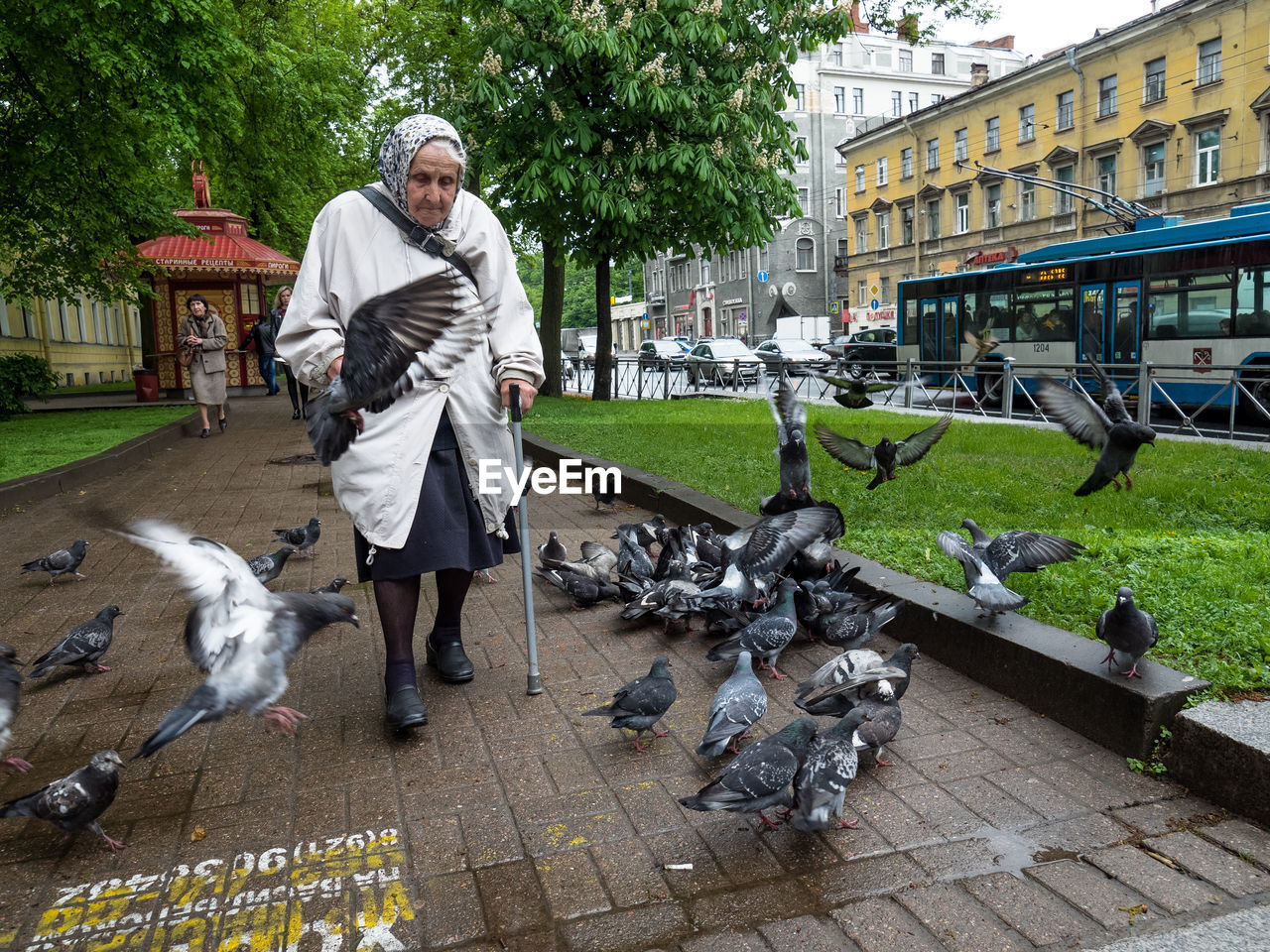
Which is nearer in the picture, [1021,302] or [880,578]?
[880,578]

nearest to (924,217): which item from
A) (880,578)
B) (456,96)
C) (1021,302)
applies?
(1021,302)

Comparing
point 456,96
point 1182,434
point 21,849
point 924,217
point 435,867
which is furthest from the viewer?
point 924,217

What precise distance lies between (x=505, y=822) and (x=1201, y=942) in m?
1.98

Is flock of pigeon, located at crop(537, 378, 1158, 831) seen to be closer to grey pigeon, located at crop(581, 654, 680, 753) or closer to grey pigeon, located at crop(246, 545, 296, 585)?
grey pigeon, located at crop(581, 654, 680, 753)

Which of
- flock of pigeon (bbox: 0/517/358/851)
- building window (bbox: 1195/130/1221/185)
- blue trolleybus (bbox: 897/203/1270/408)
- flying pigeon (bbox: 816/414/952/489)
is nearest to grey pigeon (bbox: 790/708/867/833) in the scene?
flock of pigeon (bbox: 0/517/358/851)

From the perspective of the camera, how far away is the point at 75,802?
9.54 feet

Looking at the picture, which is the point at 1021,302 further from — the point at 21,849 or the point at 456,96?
the point at 21,849

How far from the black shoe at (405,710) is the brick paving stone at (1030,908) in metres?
2.08

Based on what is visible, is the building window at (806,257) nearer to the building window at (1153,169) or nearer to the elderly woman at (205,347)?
the building window at (1153,169)

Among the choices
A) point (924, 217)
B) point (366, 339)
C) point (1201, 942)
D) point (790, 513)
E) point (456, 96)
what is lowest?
point (1201, 942)

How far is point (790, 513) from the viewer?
15.5 feet

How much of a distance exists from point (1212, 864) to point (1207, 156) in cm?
4039

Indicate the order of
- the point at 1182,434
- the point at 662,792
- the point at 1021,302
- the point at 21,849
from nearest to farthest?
the point at 21,849, the point at 662,792, the point at 1182,434, the point at 1021,302

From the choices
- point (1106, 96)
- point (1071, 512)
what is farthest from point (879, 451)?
point (1106, 96)
